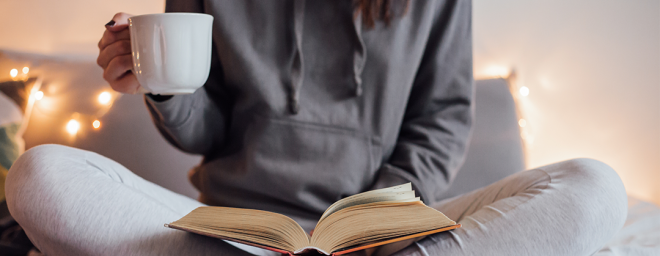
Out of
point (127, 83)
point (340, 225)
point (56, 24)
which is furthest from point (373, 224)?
point (56, 24)

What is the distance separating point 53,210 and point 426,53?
2.52 feet

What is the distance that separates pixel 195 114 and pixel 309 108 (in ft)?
0.73

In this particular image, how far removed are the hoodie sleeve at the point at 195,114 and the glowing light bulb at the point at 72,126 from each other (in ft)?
1.89

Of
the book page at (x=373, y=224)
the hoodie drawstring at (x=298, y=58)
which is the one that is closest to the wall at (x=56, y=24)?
the hoodie drawstring at (x=298, y=58)

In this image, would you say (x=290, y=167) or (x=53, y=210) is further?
(x=290, y=167)

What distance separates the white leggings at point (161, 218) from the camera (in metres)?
0.48

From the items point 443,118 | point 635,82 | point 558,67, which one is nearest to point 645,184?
point 635,82

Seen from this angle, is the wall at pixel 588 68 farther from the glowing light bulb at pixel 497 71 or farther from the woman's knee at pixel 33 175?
the woman's knee at pixel 33 175

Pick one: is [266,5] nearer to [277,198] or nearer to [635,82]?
[277,198]

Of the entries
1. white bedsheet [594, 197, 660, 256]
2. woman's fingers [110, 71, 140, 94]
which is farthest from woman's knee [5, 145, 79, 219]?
white bedsheet [594, 197, 660, 256]

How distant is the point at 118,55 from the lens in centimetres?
56

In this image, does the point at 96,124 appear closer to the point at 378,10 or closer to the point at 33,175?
the point at 33,175

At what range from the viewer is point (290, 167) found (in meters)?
0.78

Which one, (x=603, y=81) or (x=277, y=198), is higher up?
(x=603, y=81)
